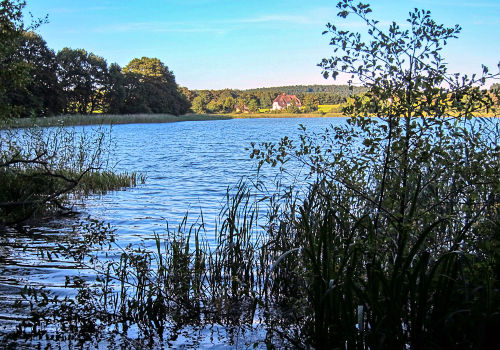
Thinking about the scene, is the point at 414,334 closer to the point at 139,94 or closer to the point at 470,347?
the point at 470,347

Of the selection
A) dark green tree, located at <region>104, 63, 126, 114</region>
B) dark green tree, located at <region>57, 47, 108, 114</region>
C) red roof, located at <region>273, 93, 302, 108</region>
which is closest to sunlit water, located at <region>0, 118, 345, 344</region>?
dark green tree, located at <region>57, 47, 108, 114</region>

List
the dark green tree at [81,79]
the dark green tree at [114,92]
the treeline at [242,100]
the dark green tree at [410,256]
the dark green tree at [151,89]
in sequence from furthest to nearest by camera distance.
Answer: the treeline at [242,100] < the dark green tree at [151,89] < the dark green tree at [114,92] < the dark green tree at [81,79] < the dark green tree at [410,256]

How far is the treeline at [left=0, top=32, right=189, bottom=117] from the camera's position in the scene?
55875mm

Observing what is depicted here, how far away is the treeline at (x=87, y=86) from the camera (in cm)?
5588

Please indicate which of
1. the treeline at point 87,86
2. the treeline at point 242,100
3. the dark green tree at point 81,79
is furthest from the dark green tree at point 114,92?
the treeline at point 242,100

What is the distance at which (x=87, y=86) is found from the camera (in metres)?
66.5

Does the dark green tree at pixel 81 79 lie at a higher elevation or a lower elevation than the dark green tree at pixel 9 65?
higher

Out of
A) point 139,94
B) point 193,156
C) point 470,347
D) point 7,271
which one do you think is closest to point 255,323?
point 470,347

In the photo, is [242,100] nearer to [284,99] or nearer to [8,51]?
[284,99]

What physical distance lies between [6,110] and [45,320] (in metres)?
4.44

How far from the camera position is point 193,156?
27.0 meters

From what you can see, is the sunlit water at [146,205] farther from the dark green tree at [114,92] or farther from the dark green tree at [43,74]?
the dark green tree at [114,92]

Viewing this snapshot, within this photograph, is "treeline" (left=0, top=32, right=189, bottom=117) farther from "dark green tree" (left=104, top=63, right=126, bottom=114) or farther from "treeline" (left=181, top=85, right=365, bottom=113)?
"treeline" (left=181, top=85, right=365, bottom=113)

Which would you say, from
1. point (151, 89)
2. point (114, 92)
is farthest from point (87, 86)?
point (151, 89)
